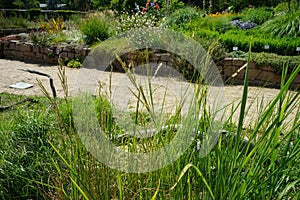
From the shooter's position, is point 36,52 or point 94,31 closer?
point 94,31

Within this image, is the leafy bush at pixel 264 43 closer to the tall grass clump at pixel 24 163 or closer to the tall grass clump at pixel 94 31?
the tall grass clump at pixel 94 31

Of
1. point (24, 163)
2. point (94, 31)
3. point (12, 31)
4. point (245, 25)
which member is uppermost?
point (245, 25)

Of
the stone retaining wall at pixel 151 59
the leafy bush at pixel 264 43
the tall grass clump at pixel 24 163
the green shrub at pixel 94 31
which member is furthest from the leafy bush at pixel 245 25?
the tall grass clump at pixel 24 163

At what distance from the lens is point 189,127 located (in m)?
1.18

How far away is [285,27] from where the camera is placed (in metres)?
6.79

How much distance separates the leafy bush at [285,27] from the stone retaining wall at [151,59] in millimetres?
1581

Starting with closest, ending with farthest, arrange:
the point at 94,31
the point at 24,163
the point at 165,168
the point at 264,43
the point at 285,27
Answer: the point at 165,168 < the point at 24,163 < the point at 264,43 < the point at 285,27 < the point at 94,31

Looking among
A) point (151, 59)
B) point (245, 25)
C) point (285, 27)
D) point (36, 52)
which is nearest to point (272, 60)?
point (285, 27)

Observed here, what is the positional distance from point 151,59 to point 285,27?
2904mm

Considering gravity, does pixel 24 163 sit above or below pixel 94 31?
below

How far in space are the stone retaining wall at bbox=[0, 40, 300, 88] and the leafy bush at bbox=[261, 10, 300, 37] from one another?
62.2 inches

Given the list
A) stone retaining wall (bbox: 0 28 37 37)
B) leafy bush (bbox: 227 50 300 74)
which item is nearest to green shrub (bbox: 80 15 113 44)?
leafy bush (bbox: 227 50 300 74)

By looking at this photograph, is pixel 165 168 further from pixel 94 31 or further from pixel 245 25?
pixel 245 25

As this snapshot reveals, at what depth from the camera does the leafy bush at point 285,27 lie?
6.56 meters
